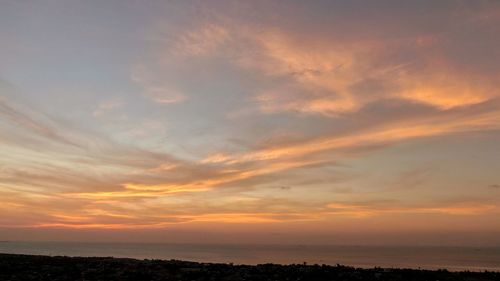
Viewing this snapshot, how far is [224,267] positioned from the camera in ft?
123

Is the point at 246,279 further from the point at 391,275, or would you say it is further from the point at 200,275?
the point at 391,275

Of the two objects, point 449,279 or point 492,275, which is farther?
point 492,275

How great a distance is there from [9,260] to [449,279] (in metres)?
36.4

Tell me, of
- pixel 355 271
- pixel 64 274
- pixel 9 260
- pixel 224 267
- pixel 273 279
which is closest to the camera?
pixel 273 279

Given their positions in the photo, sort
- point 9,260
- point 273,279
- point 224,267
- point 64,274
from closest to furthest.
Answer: point 273,279
point 64,274
point 224,267
point 9,260

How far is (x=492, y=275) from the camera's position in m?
33.7

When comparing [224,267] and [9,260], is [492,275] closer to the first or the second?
[224,267]

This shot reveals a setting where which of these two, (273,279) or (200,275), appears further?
(200,275)

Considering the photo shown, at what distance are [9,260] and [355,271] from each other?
3023 centimetres

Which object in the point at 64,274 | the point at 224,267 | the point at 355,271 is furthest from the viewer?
the point at 224,267

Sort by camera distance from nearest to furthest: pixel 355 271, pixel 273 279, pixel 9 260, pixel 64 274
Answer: pixel 273 279 < pixel 64 274 < pixel 355 271 < pixel 9 260

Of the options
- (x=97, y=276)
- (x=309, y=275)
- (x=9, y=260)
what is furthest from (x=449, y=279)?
(x=9, y=260)

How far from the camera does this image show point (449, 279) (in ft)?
101

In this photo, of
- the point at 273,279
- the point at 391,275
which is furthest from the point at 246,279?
the point at 391,275
